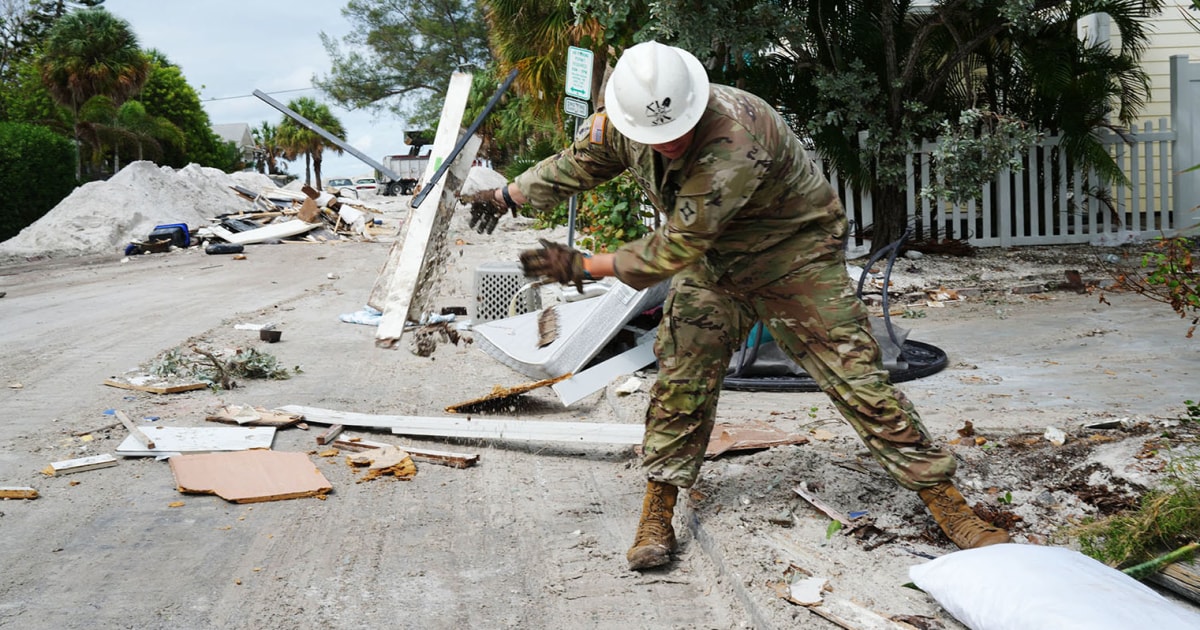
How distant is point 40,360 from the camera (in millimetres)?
7500

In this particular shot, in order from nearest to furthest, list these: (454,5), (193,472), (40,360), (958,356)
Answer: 1. (193,472)
2. (958,356)
3. (40,360)
4. (454,5)

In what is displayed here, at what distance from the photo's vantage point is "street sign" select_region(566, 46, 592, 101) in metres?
8.07

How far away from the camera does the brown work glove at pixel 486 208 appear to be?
4359mm

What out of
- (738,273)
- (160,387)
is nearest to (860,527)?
(738,273)

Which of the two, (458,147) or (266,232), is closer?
(458,147)

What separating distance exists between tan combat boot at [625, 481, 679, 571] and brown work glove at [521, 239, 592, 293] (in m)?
0.89

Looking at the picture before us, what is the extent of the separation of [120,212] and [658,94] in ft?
70.1

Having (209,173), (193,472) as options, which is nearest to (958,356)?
(193,472)

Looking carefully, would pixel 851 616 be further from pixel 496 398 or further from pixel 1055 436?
pixel 496 398

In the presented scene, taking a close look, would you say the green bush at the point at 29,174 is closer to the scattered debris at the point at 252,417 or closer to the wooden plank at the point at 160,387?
the wooden plank at the point at 160,387

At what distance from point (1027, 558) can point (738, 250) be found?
1.41 meters

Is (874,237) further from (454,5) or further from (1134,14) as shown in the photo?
(454,5)

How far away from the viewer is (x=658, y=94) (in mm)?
3025

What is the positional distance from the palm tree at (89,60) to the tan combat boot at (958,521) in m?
34.5
